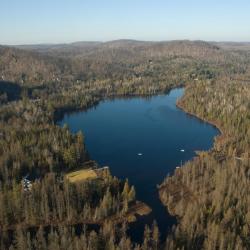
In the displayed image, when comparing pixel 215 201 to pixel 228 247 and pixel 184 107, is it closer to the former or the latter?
pixel 228 247

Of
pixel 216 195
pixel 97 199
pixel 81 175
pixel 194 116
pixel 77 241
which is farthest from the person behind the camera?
pixel 194 116

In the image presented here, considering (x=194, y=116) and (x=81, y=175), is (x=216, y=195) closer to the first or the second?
(x=81, y=175)

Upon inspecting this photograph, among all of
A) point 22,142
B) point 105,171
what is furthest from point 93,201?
point 22,142

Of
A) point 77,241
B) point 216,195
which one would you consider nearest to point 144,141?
point 216,195

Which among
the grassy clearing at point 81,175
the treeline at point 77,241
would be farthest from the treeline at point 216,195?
the grassy clearing at point 81,175

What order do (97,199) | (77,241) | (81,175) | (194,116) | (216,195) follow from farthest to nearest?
1. (194,116)
2. (81,175)
3. (97,199)
4. (216,195)
5. (77,241)

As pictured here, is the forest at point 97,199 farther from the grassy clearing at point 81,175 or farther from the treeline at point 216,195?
the grassy clearing at point 81,175
